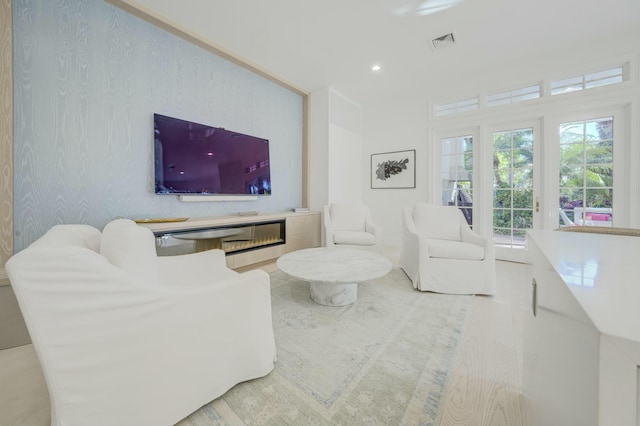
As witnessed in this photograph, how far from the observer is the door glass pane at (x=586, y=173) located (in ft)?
9.57

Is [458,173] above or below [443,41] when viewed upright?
below

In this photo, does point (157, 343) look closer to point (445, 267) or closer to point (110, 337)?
point (110, 337)

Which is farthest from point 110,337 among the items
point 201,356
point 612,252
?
point 612,252

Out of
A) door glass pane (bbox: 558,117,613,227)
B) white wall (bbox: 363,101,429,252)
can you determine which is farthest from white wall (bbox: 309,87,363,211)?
door glass pane (bbox: 558,117,613,227)

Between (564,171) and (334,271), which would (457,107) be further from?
(334,271)

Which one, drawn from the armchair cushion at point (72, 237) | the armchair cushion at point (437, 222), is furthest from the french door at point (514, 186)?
the armchair cushion at point (72, 237)

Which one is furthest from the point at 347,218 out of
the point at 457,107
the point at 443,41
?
the point at 457,107

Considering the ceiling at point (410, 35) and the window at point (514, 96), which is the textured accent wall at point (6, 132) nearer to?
the ceiling at point (410, 35)

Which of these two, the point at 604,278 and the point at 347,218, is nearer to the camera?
the point at 604,278

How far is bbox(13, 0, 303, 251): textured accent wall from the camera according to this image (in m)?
1.88

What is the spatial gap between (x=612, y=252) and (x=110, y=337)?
1.52 metres

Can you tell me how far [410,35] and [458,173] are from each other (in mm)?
2164

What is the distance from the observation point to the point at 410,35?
273 cm

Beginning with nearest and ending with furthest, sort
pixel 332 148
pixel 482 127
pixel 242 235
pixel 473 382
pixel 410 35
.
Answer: pixel 473 382 < pixel 410 35 < pixel 242 235 < pixel 482 127 < pixel 332 148
